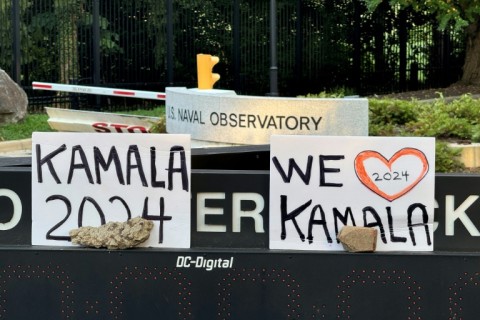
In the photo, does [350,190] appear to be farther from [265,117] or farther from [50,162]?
[265,117]

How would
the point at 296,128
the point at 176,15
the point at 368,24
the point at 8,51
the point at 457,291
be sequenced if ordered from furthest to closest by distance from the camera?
1. the point at 368,24
2. the point at 176,15
3. the point at 8,51
4. the point at 296,128
5. the point at 457,291

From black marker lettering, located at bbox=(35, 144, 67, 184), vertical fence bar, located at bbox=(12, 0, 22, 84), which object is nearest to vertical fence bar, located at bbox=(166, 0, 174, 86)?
vertical fence bar, located at bbox=(12, 0, 22, 84)

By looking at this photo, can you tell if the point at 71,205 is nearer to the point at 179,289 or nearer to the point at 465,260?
the point at 179,289

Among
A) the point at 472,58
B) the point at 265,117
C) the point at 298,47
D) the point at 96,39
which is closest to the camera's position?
the point at 265,117

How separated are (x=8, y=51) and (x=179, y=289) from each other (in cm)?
1854

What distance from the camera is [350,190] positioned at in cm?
374

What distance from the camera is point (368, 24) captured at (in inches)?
1105

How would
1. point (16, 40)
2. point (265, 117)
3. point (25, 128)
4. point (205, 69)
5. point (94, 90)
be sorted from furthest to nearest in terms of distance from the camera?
1. point (16, 40)
2. point (94, 90)
3. point (25, 128)
4. point (205, 69)
5. point (265, 117)

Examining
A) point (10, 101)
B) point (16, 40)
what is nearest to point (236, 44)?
point (16, 40)

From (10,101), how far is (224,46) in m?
8.46

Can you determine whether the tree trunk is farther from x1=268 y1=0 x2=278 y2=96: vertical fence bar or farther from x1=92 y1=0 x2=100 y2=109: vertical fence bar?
x1=92 y1=0 x2=100 y2=109: vertical fence bar

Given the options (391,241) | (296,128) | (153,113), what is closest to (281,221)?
(391,241)

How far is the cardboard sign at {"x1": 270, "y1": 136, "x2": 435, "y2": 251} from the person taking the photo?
146 inches

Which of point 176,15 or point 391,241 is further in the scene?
point 176,15
